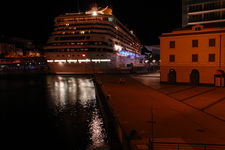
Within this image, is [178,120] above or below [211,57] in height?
below

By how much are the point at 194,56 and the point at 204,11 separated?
1927cm

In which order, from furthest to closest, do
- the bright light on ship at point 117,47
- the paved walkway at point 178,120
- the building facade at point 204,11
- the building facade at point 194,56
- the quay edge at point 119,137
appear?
1. the bright light on ship at point 117,47
2. the building facade at point 204,11
3. the building facade at point 194,56
4. the paved walkway at point 178,120
5. the quay edge at point 119,137

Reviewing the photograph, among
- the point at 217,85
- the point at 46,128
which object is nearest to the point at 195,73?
the point at 217,85

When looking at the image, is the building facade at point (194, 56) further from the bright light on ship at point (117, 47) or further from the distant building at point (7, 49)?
the distant building at point (7, 49)

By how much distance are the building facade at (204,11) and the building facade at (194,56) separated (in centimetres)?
1542

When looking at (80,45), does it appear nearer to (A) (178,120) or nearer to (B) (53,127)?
(B) (53,127)

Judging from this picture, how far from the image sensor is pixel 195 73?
28969 mm

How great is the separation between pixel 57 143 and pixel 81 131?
225 cm

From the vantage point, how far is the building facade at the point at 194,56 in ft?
90.2

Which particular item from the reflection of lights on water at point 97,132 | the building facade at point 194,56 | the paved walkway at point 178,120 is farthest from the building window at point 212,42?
the reflection of lights on water at point 97,132

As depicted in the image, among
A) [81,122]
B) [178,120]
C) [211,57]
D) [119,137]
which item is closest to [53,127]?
[81,122]

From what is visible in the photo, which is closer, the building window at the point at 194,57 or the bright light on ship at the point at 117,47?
the building window at the point at 194,57

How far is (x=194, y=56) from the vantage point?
28969mm

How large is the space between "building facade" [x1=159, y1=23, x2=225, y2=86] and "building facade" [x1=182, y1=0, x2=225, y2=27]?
50.6ft
